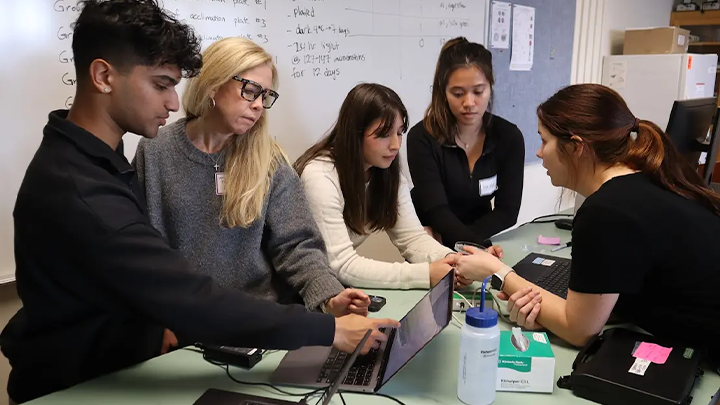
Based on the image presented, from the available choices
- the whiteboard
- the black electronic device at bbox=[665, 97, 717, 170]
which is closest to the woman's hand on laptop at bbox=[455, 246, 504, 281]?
the black electronic device at bbox=[665, 97, 717, 170]

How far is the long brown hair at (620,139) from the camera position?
1240mm

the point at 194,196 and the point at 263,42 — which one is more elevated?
the point at 263,42

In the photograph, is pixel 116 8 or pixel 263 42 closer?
pixel 116 8

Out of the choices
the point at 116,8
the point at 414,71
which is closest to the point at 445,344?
the point at 116,8

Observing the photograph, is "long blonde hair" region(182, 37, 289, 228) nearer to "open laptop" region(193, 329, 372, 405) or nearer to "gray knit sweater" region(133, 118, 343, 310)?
"gray knit sweater" region(133, 118, 343, 310)

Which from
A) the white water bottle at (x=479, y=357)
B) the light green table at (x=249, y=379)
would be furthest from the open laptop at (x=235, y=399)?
the white water bottle at (x=479, y=357)

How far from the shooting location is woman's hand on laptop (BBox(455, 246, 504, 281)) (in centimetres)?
148

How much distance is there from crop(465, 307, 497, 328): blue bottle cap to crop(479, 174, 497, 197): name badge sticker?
1.23 meters

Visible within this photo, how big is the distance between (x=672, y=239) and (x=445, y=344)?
1.72 feet

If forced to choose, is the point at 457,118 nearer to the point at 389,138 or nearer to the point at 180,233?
the point at 389,138

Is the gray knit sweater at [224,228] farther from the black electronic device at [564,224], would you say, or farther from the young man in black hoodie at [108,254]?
the black electronic device at [564,224]

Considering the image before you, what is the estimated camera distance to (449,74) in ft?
6.94

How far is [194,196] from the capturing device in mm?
1481

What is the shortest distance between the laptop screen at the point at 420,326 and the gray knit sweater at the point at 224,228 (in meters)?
0.33
